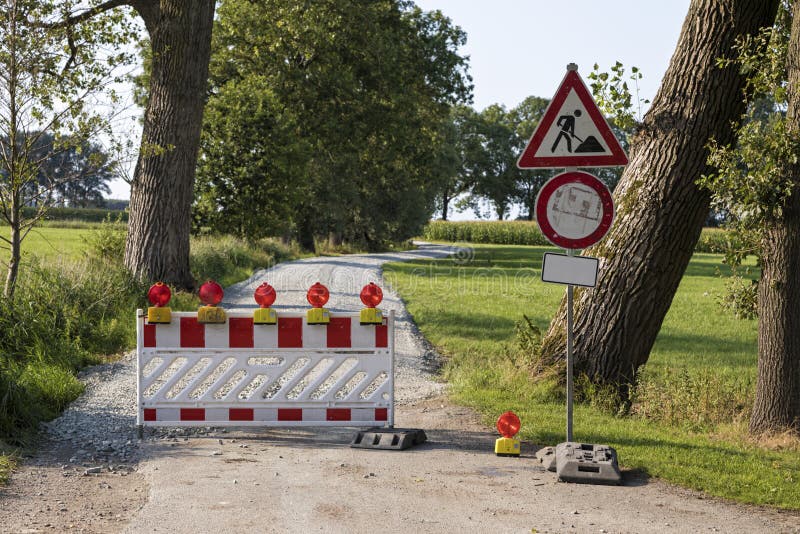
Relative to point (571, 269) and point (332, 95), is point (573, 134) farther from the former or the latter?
point (332, 95)

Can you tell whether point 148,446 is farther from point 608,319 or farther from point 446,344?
point 446,344

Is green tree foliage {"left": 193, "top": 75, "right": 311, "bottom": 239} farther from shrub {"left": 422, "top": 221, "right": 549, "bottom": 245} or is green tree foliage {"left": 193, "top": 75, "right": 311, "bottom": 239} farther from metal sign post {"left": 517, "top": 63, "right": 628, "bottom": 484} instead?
shrub {"left": 422, "top": 221, "right": 549, "bottom": 245}

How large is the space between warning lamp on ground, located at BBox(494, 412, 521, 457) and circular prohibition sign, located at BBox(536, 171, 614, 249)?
1.44m

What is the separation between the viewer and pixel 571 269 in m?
6.78

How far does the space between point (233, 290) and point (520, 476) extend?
16547 millimetres

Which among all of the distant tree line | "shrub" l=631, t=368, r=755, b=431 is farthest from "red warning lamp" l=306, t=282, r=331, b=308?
the distant tree line

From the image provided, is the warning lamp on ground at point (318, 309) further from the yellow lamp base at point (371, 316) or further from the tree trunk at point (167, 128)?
the tree trunk at point (167, 128)

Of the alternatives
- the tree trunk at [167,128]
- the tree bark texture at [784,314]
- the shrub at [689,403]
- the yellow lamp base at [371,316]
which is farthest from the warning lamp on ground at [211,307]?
the tree trunk at [167,128]

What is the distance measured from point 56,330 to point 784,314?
862cm

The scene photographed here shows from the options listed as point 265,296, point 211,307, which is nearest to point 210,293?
point 211,307

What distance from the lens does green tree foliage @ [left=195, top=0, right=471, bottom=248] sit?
107 ft

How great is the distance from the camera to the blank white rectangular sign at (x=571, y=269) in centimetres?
674

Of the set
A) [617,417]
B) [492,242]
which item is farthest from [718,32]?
[492,242]

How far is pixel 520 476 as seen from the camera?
6414 mm
